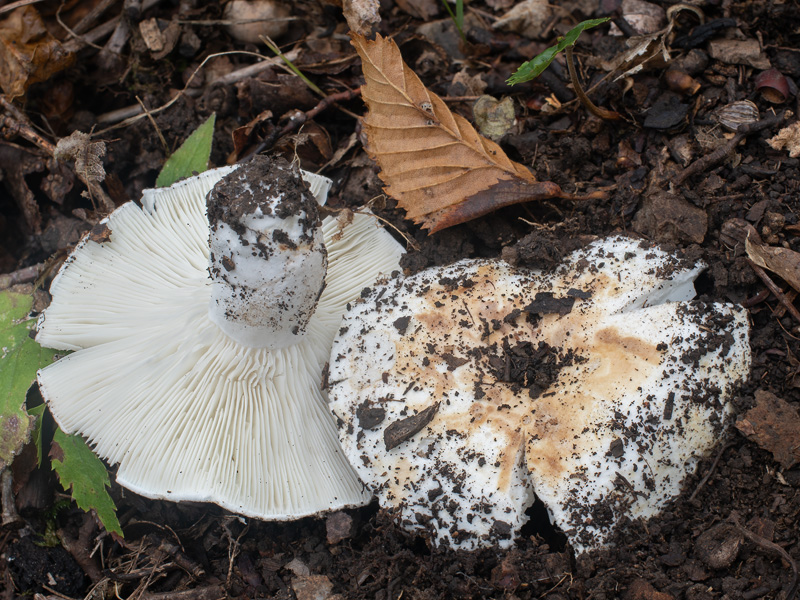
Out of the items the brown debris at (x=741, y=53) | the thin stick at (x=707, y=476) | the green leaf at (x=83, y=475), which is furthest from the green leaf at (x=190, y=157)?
the thin stick at (x=707, y=476)

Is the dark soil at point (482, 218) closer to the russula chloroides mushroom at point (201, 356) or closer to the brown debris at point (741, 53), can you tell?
the brown debris at point (741, 53)

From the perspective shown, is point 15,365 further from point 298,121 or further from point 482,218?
point 482,218

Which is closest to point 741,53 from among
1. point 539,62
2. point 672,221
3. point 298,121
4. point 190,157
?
point 672,221

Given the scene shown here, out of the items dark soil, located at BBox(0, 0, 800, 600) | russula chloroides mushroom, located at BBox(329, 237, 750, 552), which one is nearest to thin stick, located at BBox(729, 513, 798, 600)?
dark soil, located at BBox(0, 0, 800, 600)

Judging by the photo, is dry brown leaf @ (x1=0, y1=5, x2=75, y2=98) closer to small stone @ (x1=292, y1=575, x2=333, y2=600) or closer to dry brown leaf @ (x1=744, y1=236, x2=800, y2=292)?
Result: small stone @ (x1=292, y1=575, x2=333, y2=600)

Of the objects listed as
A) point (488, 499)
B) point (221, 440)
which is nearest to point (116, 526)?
point (221, 440)

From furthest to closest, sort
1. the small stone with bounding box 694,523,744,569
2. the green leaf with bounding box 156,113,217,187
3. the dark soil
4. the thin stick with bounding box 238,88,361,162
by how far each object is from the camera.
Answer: the thin stick with bounding box 238,88,361,162 < the green leaf with bounding box 156,113,217,187 < the dark soil < the small stone with bounding box 694,523,744,569
